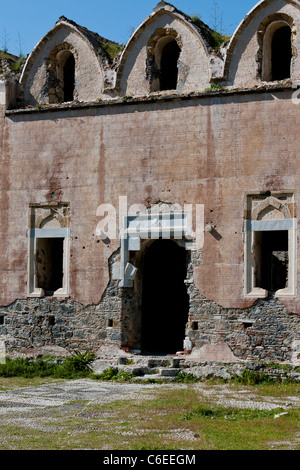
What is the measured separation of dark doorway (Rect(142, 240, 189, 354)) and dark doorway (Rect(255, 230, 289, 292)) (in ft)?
7.65

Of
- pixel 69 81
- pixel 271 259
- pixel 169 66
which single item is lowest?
pixel 271 259

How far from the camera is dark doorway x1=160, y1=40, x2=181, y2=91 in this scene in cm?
1583

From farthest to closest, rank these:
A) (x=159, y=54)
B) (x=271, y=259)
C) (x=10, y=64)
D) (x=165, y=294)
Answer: (x=165, y=294) < (x=10, y=64) < (x=159, y=54) < (x=271, y=259)

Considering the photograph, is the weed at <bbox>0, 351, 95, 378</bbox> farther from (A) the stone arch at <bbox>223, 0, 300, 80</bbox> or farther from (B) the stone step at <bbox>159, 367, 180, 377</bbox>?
(A) the stone arch at <bbox>223, 0, 300, 80</bbox>

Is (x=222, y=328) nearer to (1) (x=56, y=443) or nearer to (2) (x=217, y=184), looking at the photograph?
(2) (x=217, y=184)

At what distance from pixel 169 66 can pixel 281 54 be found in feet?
8.38

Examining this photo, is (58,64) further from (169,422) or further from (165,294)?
(169,422)

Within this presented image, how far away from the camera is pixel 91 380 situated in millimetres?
13734

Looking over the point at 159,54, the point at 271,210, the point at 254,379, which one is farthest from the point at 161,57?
the point at 254,379

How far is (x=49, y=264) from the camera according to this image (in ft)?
53.2

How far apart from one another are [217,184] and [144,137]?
6.40 ft

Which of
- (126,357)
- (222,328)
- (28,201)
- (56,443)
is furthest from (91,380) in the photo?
(56,443)

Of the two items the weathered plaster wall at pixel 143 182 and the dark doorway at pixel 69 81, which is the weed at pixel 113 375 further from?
the dark doorway at pixel 69 81

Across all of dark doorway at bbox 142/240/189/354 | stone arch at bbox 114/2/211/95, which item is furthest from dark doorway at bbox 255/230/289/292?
stone arch at bbox 114/2/211/95
